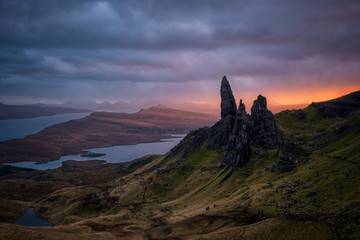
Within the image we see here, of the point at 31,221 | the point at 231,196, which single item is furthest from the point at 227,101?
the point at 31,221

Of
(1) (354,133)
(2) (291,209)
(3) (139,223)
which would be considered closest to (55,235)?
(3) (139,223)

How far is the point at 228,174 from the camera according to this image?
115m

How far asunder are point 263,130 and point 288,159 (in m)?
42.9

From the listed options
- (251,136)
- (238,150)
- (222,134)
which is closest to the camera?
(238,150)

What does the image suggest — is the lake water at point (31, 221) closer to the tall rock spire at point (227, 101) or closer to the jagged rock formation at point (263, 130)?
the jagged rock formation at point (263, 130)

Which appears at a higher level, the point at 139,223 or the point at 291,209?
the point at 291,209

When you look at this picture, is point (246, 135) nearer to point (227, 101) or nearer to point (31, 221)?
point (227, 101)

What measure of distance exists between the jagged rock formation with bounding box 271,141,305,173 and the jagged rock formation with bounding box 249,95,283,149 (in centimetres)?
3208

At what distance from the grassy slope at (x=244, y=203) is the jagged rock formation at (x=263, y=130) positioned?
35.9 ft

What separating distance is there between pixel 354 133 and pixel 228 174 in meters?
55.1

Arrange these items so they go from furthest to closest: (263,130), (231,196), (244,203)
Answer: (263,130), (231,196), (244,203)

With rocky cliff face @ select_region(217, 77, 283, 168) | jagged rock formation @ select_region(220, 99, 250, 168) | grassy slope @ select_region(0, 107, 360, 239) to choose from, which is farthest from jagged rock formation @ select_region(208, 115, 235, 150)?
jagged rock formation @ select_region(220, 99, 250, 168)

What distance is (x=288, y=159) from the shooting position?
92500mm

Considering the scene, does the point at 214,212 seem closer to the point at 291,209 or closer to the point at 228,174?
the point at 291,209
